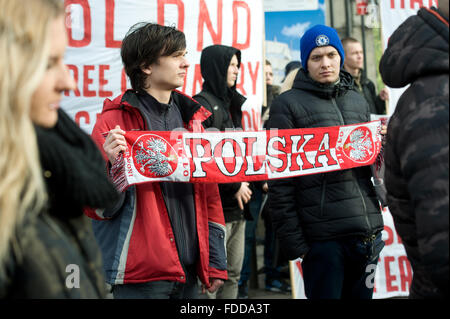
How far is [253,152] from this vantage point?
363 centimetres

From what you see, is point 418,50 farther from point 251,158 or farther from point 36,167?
point 251,158

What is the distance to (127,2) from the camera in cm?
521

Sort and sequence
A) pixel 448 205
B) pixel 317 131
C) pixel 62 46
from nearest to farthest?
pixel 62 46 → pixel 448 205 → pixel 317 131

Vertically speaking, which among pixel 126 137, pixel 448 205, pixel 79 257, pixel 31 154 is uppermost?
pixel 126 137

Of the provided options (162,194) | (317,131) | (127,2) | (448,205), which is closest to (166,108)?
(162,194)

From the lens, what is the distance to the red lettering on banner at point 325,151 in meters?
3.45

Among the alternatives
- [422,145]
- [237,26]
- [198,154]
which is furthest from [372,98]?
[422,145]

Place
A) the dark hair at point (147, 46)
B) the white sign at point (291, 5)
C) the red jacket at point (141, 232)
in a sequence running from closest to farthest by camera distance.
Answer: the red jacket at point (141, 232) < the dark hair at point (147, 46) < the white sign at point (291, 5)

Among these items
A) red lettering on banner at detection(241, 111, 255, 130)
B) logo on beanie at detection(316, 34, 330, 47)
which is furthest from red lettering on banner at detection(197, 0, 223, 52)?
logo on beanie at detection(316, 34, 330, 47)

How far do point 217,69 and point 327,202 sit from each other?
1946mm

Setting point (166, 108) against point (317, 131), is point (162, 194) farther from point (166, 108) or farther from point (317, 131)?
point (317, 131)

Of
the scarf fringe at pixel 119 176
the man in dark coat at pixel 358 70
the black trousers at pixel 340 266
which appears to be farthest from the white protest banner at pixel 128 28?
the black trousers at pixel 340 266

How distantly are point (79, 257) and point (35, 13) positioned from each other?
622 mm

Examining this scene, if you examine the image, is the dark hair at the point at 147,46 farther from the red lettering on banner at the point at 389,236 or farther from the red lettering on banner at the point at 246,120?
the red lettering on banner at the point at 389,236
